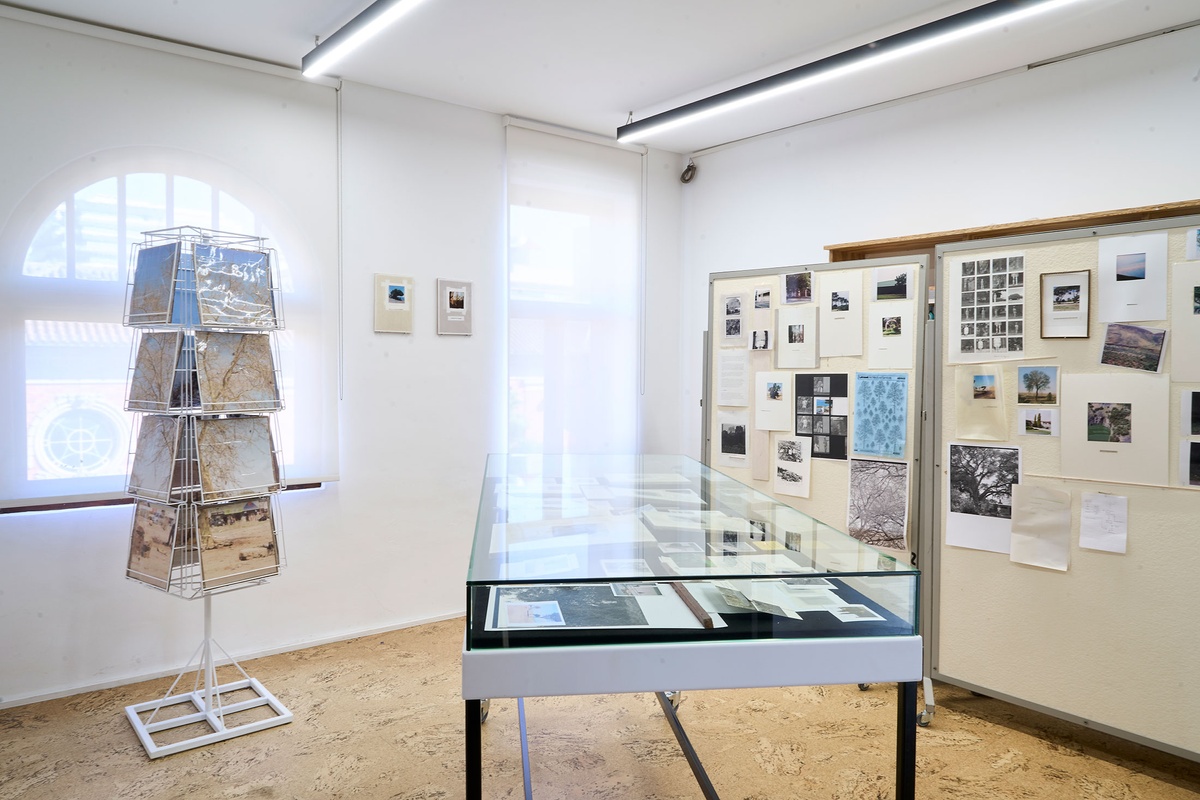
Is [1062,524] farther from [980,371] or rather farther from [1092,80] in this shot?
[1092,80]

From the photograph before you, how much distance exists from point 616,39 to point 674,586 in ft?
9.64

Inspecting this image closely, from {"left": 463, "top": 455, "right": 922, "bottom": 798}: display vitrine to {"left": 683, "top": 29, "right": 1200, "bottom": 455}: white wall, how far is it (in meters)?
3.01

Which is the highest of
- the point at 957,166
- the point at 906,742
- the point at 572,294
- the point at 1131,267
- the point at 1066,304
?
the point at 957,166

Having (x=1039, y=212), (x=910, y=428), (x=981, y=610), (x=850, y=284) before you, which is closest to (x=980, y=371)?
(x=910, y=428)

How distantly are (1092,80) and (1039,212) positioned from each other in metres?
0.63

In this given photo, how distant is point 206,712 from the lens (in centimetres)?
305

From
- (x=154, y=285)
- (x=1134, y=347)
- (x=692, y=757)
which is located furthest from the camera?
(x=154, y=285)

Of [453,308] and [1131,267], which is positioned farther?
[453,308]

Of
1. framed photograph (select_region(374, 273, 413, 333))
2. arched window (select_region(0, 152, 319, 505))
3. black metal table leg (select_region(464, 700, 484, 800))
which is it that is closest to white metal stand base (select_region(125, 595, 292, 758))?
arched window (select_region(0, 152, 319, 505))

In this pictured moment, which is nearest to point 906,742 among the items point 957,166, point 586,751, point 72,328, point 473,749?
point 473,749

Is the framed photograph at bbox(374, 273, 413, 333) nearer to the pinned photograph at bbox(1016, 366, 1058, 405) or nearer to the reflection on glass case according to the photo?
the reflection on glass case

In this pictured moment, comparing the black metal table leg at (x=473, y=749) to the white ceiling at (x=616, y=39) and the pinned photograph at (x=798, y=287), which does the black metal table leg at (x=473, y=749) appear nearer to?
the pinned photograph at (x=798, y=287)

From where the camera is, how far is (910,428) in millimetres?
3174

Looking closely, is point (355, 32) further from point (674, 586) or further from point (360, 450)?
point (674, 586)
